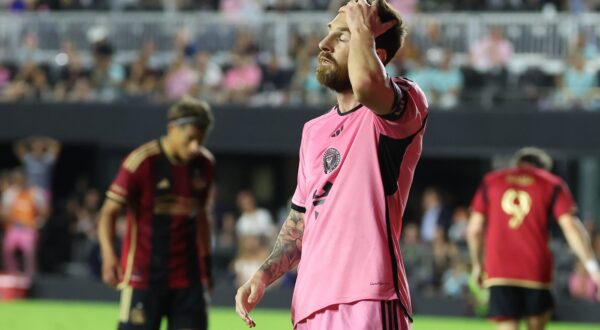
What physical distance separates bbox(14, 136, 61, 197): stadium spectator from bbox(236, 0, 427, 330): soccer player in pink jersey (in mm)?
17574

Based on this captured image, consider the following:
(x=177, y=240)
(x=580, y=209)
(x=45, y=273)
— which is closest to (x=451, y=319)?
(x=580, y=209)

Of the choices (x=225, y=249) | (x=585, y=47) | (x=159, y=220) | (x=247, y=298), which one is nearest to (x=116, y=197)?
(x=159, y=220)

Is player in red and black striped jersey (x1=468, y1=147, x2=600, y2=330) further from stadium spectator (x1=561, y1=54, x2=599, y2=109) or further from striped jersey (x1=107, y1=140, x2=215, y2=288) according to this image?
stadium spectator (x1=561, y1=54, x2=599, y2=109)

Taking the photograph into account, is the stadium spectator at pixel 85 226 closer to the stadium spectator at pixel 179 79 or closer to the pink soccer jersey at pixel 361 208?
the stadium spectator at pixel 179 79

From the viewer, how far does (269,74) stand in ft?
70.4

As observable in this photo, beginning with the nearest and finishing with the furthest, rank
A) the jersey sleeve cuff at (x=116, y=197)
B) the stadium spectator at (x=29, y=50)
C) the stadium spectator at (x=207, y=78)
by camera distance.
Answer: the jersey sleeve cuff at (x=116, y=197)
the stadium spectator at (x=207, y=78)
the stadium spectator at (x=29, y=50)

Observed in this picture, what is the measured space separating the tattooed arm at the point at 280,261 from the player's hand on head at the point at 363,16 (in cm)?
93

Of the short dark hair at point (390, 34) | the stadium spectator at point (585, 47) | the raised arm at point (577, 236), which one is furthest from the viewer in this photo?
the stadium spectator at point (585, 47)

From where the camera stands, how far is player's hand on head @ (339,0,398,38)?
4488mm

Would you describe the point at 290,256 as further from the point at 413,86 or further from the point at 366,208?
the point at 413,86

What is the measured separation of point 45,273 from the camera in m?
21.1

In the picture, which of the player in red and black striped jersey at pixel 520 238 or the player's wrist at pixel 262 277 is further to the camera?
the player in red and black striped jersey at pixel 520 238

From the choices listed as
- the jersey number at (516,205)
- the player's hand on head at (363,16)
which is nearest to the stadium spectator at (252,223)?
the jersey number at (516,205)

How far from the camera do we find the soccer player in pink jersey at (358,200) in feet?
15.6
